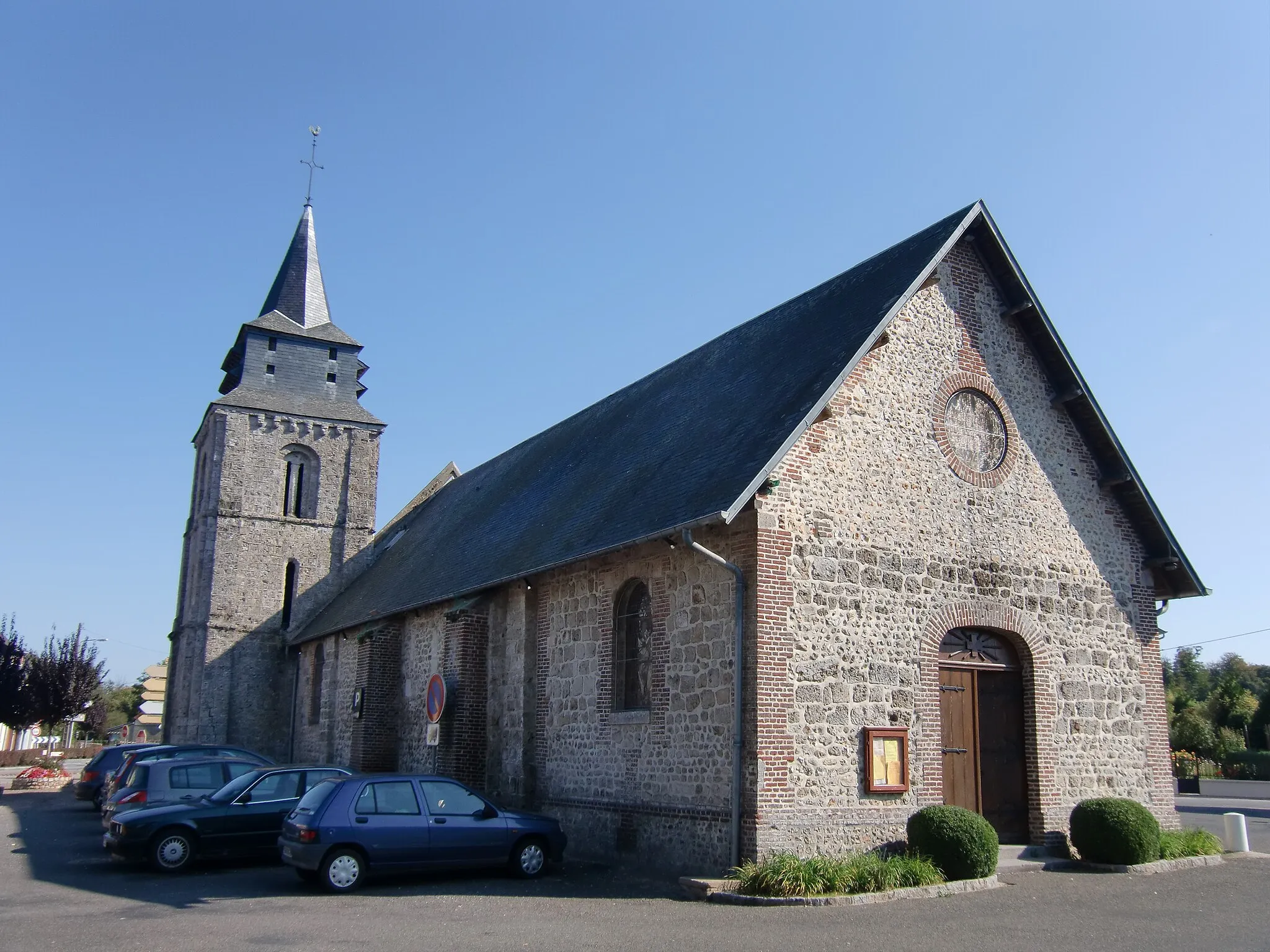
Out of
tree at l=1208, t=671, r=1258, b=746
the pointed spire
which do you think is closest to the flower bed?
the pointed spire

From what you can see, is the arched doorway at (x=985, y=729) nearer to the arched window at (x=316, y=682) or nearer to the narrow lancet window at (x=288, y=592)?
the arched window at (x=316, y=682)

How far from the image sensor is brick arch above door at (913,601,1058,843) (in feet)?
44.6

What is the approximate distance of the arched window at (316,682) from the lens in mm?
27672

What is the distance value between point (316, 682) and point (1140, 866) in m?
20.9

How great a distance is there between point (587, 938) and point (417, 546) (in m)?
19.0

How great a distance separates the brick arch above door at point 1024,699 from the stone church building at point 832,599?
4 centimetres

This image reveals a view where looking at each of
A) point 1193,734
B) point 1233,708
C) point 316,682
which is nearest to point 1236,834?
point 316,682

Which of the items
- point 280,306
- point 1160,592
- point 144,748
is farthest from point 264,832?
point 280,306

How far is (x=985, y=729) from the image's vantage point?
14562 millimetres

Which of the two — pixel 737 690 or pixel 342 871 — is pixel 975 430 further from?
pixel 342 871

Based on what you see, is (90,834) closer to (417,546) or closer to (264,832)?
(264,832)

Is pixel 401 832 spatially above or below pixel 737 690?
below

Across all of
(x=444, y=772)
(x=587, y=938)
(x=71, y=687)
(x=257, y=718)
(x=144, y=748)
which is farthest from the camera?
(x=71, y=687)

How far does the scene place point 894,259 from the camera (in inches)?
649
